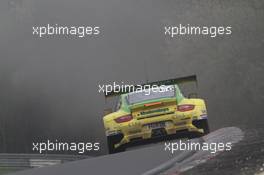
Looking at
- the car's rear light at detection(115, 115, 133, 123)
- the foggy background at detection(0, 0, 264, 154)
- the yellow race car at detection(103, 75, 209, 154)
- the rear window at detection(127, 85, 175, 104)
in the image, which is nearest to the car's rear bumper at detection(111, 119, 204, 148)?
the yellow race car at detection(103, 75, 209, 154)

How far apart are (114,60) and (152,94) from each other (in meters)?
5.38

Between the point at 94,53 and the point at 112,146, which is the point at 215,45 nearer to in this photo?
the point at 94,53

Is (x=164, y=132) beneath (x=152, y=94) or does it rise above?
beneath

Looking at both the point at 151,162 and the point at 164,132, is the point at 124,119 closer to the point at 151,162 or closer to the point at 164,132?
the point at 164,132

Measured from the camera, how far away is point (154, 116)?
10625 mm

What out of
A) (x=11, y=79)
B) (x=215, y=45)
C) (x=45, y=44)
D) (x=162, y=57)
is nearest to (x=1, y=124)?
(x=11, y=79)

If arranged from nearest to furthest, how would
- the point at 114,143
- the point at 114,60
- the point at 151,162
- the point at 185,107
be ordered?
the point at 151,162 < the point at 114,143 < the point at 185,107 < the point at 114,60

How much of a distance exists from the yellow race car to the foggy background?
284 cm

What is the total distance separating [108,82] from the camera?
602 inches

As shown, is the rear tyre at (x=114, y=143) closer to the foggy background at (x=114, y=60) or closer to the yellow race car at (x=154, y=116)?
the yellow race car at (x=154, y=116)

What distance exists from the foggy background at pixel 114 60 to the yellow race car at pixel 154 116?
112 inches

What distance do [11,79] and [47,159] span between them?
14.2ft

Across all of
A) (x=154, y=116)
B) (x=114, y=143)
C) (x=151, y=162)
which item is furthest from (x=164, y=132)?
(x=114, y=143)

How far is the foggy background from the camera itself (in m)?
14.8
